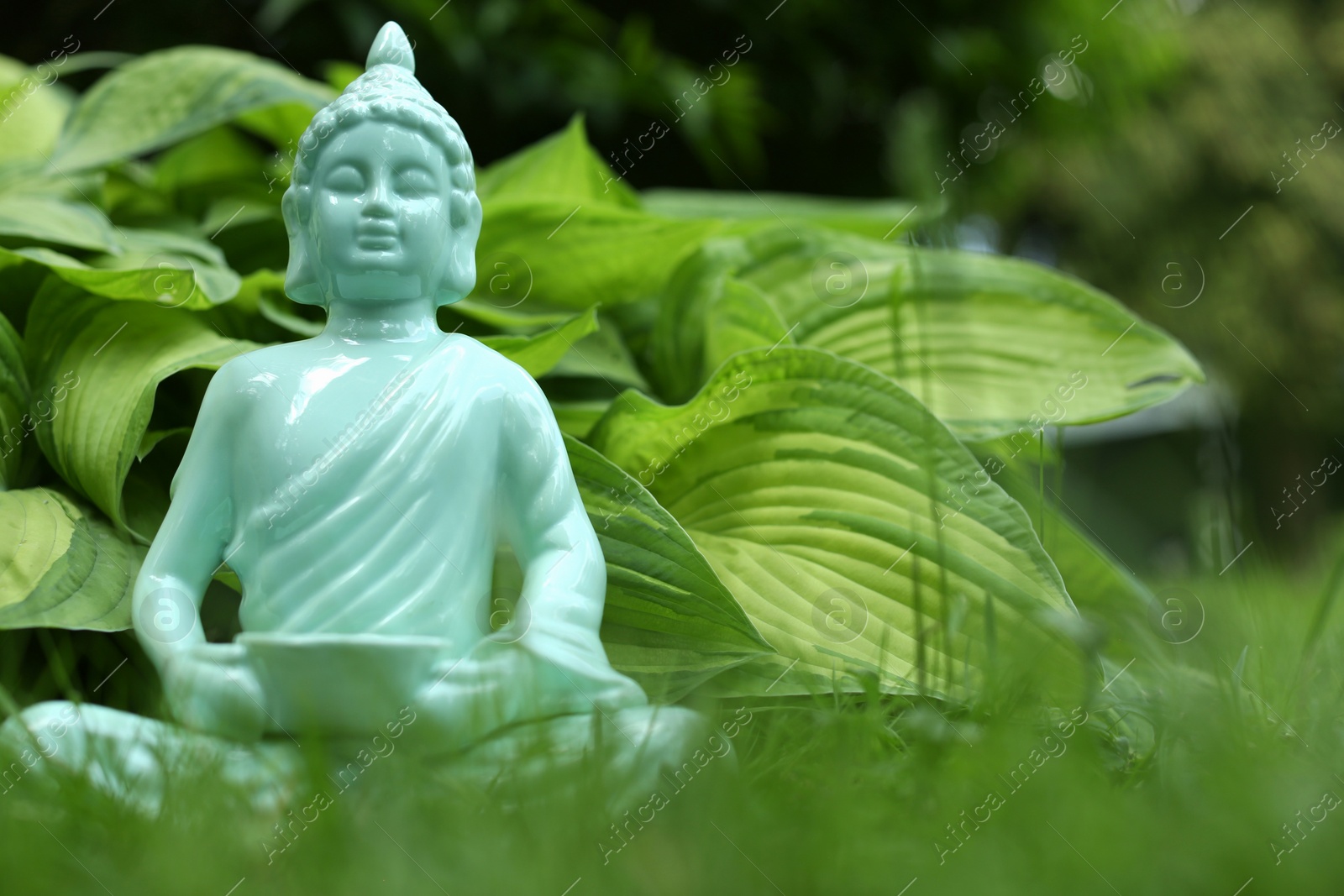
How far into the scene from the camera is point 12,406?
2.51 ft

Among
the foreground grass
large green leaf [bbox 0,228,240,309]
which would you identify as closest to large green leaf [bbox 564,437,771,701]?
the foreground grass

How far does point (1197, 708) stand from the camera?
0.51 m

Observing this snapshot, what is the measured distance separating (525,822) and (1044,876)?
20cm

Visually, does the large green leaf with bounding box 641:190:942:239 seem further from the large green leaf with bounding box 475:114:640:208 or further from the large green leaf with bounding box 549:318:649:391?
the large green leaf with bounding box 549:318:649:391

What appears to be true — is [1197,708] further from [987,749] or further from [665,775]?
[665,775]

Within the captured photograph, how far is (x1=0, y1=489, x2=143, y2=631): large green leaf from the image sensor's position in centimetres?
61

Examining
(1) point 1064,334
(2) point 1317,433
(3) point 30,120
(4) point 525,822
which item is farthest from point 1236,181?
(4) point 525,822

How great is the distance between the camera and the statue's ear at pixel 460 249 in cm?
66

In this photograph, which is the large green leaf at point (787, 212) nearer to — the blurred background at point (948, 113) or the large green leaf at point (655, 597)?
the blurred background at point (948, 113)

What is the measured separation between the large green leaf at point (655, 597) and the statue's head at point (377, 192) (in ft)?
0.59

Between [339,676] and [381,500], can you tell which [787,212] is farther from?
[339,676]

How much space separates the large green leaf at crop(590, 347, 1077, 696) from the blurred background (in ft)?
0.27

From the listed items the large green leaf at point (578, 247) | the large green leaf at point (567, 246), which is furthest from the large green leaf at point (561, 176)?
the large green leaf at point (578, 247)

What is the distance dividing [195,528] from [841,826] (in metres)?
0.42
